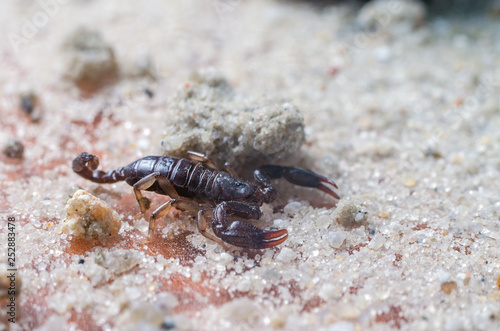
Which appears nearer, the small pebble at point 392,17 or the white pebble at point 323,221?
the white pebble at point 323,221

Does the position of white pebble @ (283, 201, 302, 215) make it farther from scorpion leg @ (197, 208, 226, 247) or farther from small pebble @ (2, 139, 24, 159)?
small pebble @ (2, 139, 24, 159)

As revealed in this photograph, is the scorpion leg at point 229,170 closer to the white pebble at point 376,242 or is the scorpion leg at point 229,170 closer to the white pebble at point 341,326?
the white pebble at point 376,242

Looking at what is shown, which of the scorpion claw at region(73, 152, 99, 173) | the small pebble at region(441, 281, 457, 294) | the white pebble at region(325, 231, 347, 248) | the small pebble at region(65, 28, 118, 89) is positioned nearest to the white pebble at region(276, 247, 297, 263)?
the white pebble at region(325, 231, 347, 248)

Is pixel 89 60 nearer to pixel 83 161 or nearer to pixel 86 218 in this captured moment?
pixel 83 161

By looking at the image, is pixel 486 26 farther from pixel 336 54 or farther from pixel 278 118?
pixel 278 118

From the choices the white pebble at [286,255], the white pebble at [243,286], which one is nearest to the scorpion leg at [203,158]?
the white pebble at [286,255]

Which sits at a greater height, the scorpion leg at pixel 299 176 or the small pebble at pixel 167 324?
the scorpion leg at pixel 299 176

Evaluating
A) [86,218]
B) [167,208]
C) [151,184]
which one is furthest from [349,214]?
[86,218]

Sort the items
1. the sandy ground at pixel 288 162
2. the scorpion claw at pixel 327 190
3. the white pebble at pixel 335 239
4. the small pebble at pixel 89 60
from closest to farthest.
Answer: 1. the sandy ground at pixel 288 162
2. the white pebble at pixel 335 239
3. the scorpion claw at pixel 327 190
4. the small pebble at pixel 89 60
